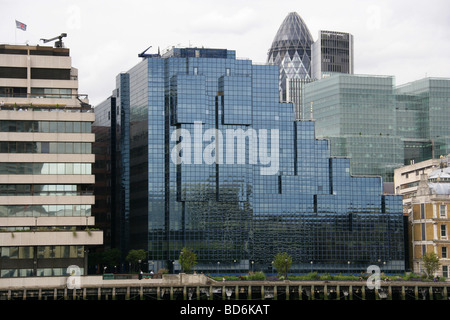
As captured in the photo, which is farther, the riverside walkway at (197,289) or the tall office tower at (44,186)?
the tall office tower at (44,186)

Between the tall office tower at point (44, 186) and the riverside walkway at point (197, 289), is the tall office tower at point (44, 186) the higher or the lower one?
the higher one

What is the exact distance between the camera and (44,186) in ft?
566

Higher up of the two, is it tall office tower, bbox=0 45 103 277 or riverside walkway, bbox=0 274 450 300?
tall office tower, bbox=0 45 103 277

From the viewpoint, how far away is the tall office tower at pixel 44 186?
170m

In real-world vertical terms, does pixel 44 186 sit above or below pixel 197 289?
above

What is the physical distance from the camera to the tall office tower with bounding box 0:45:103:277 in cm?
17025

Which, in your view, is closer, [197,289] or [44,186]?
[197,289]

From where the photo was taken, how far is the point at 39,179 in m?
172

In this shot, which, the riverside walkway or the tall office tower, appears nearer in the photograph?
the riverside walkway
